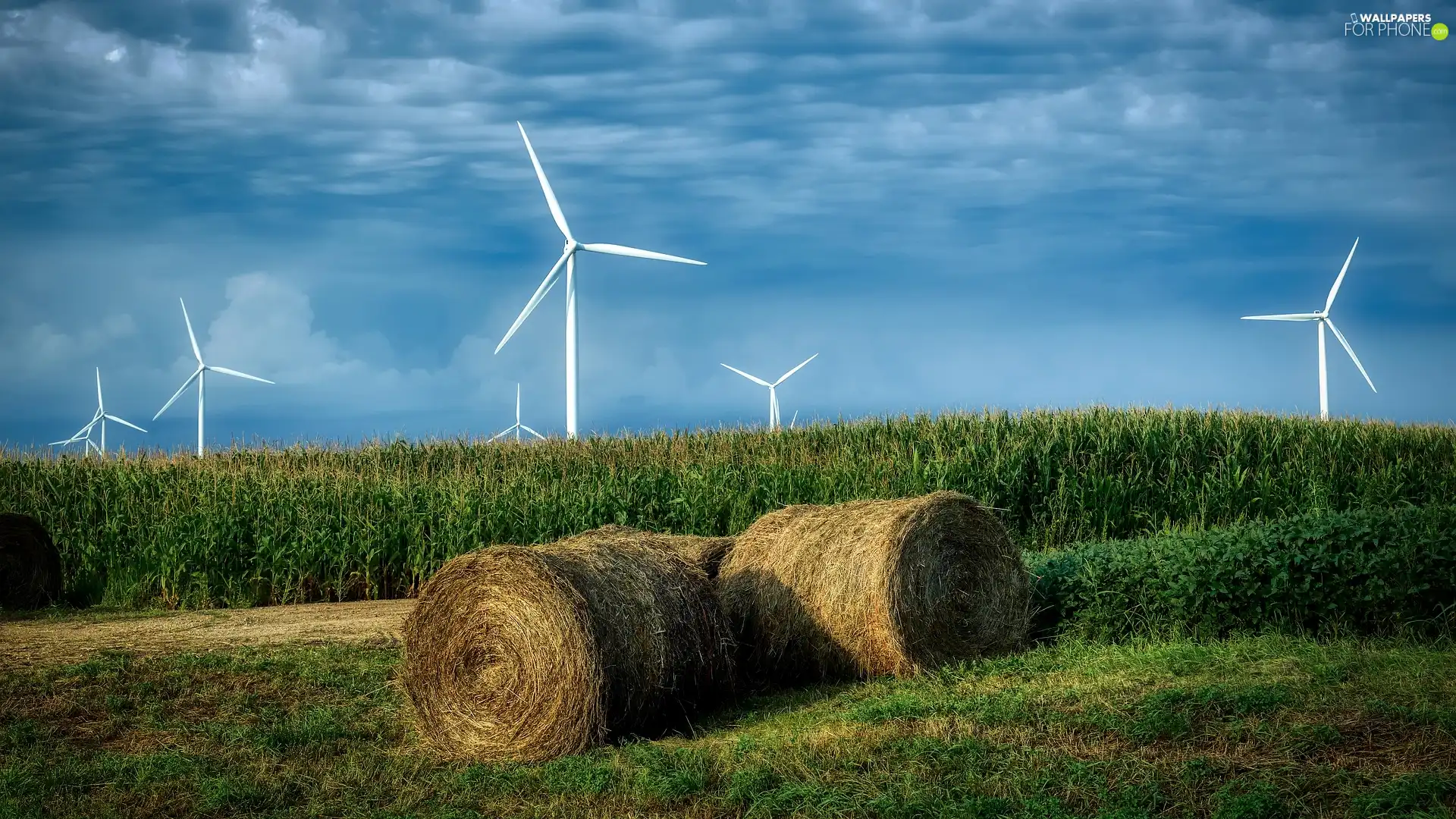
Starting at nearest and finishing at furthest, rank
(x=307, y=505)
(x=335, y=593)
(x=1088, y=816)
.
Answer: (x=1088, y=816) → (x=335, y=593) → (x=307, y=505)

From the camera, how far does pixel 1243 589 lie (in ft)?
38.9

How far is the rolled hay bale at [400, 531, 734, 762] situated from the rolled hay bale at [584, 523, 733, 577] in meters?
1.57

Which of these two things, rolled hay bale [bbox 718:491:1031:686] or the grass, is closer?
the grass

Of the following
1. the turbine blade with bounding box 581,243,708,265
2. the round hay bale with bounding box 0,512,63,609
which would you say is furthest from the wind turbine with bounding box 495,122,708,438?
the round hay bale with bounding box 0,512,63,609

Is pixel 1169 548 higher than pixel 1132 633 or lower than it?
higher

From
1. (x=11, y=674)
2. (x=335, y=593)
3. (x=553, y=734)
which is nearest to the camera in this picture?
(x=553, y=734)

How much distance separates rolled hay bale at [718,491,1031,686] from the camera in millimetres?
10781

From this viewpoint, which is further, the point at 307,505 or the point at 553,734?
the point at 307,505

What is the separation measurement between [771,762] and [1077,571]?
236 inches

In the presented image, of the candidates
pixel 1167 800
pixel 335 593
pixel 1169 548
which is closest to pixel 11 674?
pixel 335 593

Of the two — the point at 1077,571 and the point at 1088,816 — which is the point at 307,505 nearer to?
the point at 1077,571

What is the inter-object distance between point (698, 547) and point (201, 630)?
23.2 ft

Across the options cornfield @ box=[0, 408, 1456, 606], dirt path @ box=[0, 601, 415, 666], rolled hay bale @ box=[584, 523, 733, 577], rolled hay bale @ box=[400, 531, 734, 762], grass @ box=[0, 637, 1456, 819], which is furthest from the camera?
cornfield @ box=[0, 408, 1456, 606]

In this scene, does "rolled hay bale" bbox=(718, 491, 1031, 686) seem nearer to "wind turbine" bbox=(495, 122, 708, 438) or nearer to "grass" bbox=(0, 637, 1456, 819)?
"grass" bbox=(0, 637, 1456, 819)
